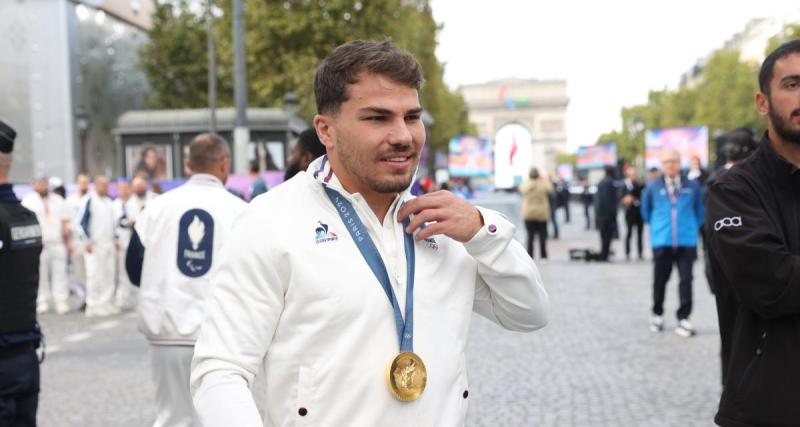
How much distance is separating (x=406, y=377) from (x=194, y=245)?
3119 mm

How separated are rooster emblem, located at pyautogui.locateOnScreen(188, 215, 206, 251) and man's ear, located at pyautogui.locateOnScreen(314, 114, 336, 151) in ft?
9.42

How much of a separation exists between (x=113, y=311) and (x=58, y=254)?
111 cm

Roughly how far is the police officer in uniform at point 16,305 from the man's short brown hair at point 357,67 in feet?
8.06

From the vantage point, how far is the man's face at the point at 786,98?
304cm

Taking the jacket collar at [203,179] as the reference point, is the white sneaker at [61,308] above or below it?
below

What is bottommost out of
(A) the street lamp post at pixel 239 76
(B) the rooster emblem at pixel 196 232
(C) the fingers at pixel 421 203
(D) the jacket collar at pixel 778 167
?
(B) the rooster emblem at pixel 196 232

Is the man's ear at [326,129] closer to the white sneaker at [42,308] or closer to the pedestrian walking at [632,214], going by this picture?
the white sneaker at [42,308]

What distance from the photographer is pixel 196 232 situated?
530 centimetres

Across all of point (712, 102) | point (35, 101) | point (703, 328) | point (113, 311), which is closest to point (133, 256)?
point (703, 328)

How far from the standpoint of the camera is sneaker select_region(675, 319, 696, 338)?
33.3ft

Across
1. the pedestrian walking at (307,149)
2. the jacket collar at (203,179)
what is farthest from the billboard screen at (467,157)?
the jacket collar at (203,179)

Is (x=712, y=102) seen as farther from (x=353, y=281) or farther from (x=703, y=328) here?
(x=353, y=281)

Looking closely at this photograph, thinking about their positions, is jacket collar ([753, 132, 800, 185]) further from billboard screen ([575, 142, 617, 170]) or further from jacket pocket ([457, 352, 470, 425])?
billboard screen ([575, 142, 617, 170])

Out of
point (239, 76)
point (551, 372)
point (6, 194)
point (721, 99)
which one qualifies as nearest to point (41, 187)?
point (239, 76)
